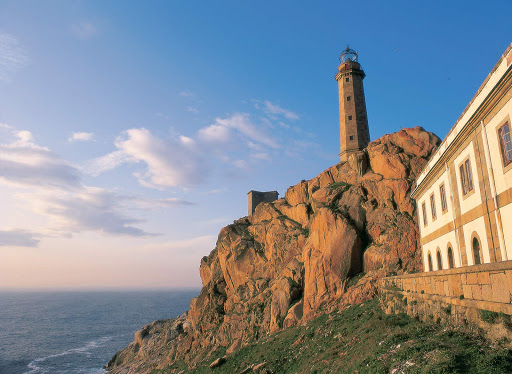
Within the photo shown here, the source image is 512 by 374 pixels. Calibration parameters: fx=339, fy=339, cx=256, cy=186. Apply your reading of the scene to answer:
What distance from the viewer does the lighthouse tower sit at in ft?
160

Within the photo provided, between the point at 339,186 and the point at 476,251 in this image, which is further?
the point at 339,186

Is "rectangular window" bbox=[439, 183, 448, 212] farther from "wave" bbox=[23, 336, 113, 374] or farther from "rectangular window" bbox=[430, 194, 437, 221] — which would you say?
"wave" bbox=[23, 336, 113, 374]

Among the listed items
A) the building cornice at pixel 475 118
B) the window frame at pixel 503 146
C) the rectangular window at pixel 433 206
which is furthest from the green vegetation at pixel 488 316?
the rectangular window at pixel 433 206

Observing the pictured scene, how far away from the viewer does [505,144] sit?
13.5 metres

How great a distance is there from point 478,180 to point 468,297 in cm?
764

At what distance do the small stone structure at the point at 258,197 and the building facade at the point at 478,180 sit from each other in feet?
127

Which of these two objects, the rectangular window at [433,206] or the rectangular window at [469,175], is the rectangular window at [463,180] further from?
the rectangular window at [433,206]

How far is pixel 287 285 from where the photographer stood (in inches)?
1416

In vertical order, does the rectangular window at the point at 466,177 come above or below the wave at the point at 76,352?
above

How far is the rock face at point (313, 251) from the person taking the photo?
3066 cm

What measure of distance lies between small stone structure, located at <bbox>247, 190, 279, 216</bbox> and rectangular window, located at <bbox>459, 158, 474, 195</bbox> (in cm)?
4269

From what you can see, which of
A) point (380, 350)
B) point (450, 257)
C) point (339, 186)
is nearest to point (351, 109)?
point (339, 186)

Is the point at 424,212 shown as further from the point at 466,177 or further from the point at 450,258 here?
the point at 466,177

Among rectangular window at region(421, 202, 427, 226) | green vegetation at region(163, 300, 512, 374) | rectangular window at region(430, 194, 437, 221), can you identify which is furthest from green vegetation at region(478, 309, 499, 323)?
rectangular window at region(421, 202, 427, 226)
